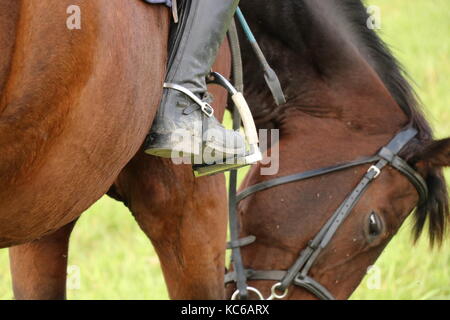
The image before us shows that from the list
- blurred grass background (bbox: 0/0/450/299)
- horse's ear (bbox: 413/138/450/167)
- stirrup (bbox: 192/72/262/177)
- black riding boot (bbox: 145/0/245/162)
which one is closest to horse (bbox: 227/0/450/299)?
horse's ear (bbox: 413/138/450/167)

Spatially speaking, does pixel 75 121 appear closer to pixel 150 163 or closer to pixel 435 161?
pixel 150 163

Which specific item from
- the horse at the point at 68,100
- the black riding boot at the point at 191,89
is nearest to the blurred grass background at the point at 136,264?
the black riding boot at the point at 191,89

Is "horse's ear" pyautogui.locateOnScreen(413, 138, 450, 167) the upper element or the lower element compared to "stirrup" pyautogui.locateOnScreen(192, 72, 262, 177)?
lower

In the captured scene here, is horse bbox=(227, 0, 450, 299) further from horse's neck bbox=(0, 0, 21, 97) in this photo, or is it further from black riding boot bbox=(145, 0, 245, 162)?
horse's neck bbox=(0, 0, 21, 97)

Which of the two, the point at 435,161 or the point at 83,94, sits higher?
the point at 83,94

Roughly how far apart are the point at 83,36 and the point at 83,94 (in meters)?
0.17

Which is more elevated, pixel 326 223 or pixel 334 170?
pixel 334 170

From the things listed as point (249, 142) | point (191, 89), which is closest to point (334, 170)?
point (249, 142)

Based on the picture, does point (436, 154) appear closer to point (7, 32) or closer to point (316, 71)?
point (316, 71)

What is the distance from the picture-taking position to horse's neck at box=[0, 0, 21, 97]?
6.95ft

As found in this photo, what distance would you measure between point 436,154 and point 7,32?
2260mm

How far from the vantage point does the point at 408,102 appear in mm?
3855
